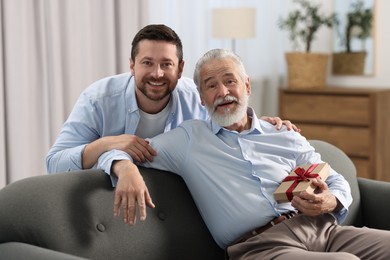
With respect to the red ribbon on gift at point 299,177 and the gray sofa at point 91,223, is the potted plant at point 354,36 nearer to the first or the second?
the red ribbon on gift at point 299,177

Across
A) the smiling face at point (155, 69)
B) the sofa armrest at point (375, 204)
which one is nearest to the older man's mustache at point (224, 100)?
the smiling face at point (155, 69)

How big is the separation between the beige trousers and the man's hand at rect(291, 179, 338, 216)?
71mm

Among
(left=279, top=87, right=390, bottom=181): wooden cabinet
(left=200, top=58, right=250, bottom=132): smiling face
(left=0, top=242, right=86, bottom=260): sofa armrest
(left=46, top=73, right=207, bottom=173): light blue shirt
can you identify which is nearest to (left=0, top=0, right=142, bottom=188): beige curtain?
(left=46, top=73, right=207, bottom=173): light blue shirt

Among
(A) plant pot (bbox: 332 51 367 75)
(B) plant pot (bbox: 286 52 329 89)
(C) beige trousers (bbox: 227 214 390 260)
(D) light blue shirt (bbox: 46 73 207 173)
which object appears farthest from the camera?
(A) plant pot (bbox: 332 51 367 75)

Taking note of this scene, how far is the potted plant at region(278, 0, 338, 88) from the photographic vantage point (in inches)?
223

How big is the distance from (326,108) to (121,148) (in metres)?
3.18

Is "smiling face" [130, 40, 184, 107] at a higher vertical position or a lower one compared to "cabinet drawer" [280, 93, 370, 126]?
higher

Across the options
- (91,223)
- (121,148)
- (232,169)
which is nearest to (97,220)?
(91,223)

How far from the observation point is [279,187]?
2615 mm

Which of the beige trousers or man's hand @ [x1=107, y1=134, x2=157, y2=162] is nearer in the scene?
the beige trousers

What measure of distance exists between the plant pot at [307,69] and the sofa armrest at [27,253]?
3865mm

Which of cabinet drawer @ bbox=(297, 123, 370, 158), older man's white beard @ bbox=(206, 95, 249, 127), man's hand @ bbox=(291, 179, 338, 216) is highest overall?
older man's white beard @ bbox=(206, 95, 249, 127)

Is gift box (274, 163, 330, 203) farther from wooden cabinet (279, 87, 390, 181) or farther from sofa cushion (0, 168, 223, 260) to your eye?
wooden cabinet (279, 87, 390, 181)

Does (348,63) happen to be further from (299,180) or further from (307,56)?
(299,180)
